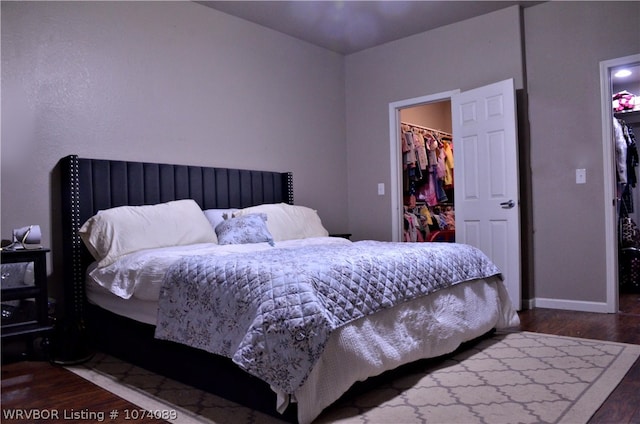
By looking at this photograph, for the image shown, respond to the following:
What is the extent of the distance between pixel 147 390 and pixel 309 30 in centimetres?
355

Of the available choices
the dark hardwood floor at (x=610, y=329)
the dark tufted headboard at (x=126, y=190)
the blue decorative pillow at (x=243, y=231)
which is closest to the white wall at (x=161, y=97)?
the dark tufted headboard at (x=126, y=190)

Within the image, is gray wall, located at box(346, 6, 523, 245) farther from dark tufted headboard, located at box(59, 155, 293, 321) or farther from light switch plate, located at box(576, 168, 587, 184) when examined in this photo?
dark tufted headboard, located at box(59, 155, 293, 321)

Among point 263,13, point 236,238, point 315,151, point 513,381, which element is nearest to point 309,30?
point 263,13

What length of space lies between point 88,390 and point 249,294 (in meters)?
1.06

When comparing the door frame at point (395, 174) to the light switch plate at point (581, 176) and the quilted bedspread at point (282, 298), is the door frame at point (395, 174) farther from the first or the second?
the quilted bedspread at point (282, 298)

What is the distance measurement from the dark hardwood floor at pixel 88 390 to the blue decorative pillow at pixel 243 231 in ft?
4.02

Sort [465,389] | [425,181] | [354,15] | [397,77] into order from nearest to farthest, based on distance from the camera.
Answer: [465,389] → [354,15] → [397,77] → [425,181]

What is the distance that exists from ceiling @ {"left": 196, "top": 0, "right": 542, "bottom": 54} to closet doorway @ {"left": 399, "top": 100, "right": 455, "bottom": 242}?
105 cm

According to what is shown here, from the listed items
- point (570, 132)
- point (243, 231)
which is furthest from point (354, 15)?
point (243, 231)

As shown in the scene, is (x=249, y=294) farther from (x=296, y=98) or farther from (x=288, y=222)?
(x=296, y=98)

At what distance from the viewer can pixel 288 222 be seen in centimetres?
375

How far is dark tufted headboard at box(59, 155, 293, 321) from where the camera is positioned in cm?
299

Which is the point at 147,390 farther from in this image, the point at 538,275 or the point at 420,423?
the point at 538,275

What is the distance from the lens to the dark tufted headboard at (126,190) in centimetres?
299
